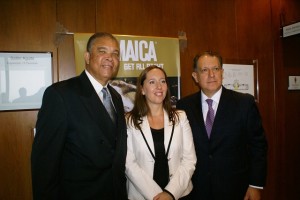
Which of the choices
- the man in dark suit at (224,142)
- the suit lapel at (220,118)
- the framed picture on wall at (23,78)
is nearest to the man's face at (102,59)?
the framed picture on wall at (23,78)

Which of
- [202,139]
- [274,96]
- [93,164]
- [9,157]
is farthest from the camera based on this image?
[274,96]

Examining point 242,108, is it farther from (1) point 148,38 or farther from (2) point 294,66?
(2) point 294,66

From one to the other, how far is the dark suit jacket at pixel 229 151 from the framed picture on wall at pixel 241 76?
875 mm

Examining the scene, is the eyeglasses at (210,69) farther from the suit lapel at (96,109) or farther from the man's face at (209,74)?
the suit lapel at (96,109)

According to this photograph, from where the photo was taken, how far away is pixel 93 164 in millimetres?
1476

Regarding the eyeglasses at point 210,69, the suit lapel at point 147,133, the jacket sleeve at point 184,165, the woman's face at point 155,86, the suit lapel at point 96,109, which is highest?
the eyeglasses at point 210,69

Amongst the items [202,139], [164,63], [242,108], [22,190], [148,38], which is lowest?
[22,190]

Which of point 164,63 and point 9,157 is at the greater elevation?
point 164,63

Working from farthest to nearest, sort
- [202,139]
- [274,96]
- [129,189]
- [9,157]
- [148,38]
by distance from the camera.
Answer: [274,96], [148,38], [9,157], [202,139], [129,189]

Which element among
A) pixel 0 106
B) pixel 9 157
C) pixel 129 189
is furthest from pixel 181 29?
pixel 9 157

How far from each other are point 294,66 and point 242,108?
185cm

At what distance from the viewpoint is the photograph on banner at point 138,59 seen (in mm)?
2277

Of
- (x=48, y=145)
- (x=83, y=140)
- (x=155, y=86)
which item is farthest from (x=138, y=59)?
(x=48, y=145)

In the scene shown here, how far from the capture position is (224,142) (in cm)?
183
